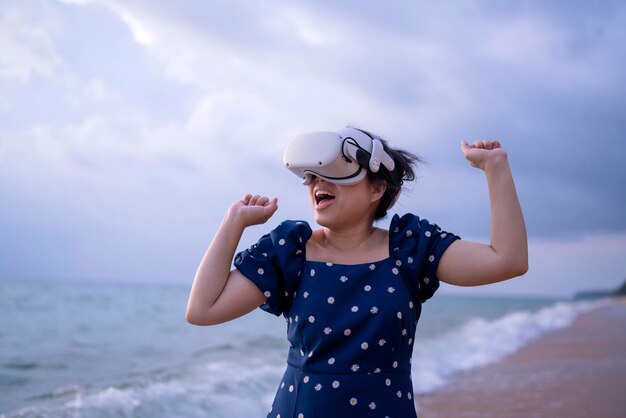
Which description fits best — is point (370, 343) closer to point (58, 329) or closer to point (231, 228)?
point (231, 228)

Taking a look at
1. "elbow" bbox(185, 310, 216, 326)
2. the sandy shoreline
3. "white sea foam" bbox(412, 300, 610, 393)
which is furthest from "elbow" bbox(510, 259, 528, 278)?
"white sea foam" bbox(412, 300, 610, 393)

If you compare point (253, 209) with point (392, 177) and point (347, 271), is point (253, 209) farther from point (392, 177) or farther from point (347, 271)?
point (392, 177)

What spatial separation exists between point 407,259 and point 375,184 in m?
0.33

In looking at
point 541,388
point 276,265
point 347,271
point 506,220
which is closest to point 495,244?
point 506,220

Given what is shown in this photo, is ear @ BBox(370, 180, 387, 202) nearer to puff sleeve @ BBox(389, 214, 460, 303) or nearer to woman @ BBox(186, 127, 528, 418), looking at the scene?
woman @ BBox(186, 127, 528, 418)

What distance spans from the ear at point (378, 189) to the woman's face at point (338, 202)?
0.03 m

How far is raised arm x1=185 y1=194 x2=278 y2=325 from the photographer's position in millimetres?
2410

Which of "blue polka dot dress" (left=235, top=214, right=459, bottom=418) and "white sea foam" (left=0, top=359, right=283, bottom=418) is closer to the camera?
"blue polka dot dress" (left=235, top=214, right=459, bottom=418)

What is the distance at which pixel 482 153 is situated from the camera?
2.39m

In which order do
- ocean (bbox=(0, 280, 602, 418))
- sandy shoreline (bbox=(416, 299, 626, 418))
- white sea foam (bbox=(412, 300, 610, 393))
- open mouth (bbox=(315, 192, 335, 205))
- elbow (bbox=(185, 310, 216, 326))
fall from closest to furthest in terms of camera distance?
elbow (bbox=(185, 310, 216, 326)), open mouth (bbox=(315, 192, 335, 205)), sandy shoreline (bbox=(416, 299, 626, 418)), ocean (bbox=(0, 280, 602, 418)), white sea foam (bbox=(412, 300, 610, 393))

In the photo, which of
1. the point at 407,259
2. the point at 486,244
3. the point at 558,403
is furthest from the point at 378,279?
the point at 558,403

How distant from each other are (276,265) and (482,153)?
0.77 m

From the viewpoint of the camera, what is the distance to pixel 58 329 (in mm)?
15406

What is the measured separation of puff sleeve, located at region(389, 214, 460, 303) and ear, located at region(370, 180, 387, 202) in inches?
5.2
